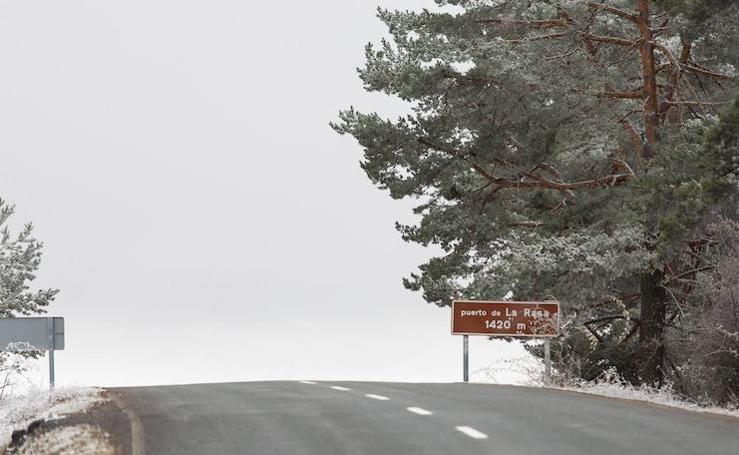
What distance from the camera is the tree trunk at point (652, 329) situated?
30.3 m

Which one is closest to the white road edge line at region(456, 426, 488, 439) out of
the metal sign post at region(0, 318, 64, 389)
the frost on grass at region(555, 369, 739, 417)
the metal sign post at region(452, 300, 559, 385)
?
the frost on grass at region(555, 369, 739, 417)

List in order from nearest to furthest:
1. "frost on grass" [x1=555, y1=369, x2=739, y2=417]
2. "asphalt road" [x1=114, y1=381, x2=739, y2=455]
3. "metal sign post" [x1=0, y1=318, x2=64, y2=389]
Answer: "asphalt road" [x1=114, y1=381, x2=739, y2=455] → "frost on grass" [x1=555, y1=369, x2=739, y2=417] → "metal sign post" [x1=0, y1=318, x2=64, y2=389]

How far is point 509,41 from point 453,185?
4.93 m

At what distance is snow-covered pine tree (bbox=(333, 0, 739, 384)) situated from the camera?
3022cm

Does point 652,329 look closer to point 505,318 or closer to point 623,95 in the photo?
point 505,318

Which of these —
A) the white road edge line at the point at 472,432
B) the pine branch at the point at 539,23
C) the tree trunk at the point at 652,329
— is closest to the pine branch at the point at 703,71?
the pine branch at the point at 539,23

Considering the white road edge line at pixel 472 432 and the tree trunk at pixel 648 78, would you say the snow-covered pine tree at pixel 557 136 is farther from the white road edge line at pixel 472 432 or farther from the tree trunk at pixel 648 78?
the white road edge line at pixel 472 432

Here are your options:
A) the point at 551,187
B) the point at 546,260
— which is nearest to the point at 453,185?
the point at 551,187

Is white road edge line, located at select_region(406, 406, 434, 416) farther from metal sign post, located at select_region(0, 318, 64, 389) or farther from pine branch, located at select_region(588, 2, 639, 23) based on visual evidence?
pine branch, located at select_region(588, 2, 639, 23)

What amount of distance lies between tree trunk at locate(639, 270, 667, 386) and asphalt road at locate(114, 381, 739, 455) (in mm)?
9755

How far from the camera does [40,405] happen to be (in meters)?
21.5

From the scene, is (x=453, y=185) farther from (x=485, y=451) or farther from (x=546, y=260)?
(x=485, y=451)

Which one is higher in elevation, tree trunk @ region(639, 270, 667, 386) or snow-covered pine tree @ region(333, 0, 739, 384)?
snow-covered pine tree @ region(333, 0, 739, 384)

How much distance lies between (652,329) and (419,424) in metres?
17.2
